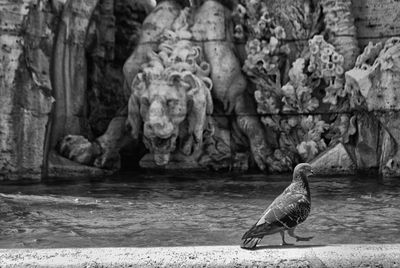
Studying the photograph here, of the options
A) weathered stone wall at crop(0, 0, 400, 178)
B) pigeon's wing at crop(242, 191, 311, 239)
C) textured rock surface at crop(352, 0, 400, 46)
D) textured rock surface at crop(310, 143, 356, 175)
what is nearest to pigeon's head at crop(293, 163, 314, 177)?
pigeon's wing at crop(242, 191, 311, 239)

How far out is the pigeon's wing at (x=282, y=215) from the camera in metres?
3.26

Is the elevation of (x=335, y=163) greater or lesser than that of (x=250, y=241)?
lesser

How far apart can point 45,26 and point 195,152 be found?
258 cm

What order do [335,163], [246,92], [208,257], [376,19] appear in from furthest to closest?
[246,92]
[376,19]
[335,163]
[208,257]

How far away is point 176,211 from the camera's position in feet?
17.0

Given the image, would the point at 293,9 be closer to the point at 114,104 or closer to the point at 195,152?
the point at 195,152

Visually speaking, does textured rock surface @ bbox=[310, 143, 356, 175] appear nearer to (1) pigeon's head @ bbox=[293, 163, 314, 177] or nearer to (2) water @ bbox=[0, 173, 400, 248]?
(2) water @ bbox=[0, 173, 400, 248]

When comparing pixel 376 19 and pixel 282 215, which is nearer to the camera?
pixel 282 215

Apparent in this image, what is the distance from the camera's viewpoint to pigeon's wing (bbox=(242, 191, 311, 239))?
3.26 metres

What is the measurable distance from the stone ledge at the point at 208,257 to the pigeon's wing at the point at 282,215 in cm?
11

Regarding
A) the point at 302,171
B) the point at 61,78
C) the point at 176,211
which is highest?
the point at 61,78

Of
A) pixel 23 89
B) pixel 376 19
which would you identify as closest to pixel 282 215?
pixel 23 89

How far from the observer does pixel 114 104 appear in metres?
9.77

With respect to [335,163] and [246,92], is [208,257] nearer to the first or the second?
[335,163]
